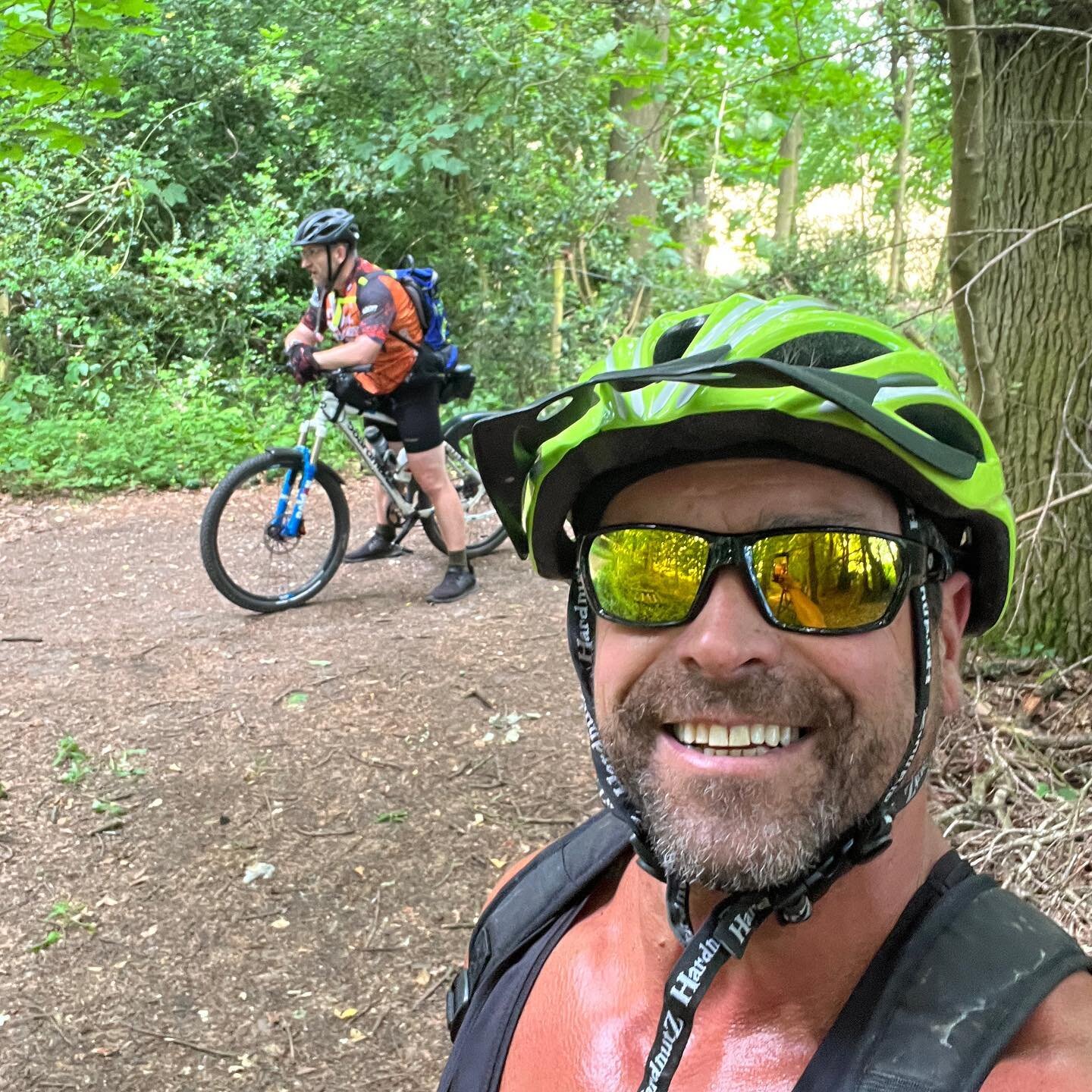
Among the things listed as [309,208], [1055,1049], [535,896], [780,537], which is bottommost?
[535,896]

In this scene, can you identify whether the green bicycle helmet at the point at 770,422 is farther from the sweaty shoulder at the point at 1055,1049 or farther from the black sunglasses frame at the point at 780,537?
the sweaty shoulder at the point at 1055,1049

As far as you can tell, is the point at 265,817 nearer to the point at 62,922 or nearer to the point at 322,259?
the point at 62,922

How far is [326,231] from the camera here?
5.21 meters

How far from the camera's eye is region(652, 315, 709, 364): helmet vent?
145 cm

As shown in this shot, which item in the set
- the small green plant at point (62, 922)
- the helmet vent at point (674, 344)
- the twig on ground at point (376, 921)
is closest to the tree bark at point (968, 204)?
the helmet vent at point (674, 344)

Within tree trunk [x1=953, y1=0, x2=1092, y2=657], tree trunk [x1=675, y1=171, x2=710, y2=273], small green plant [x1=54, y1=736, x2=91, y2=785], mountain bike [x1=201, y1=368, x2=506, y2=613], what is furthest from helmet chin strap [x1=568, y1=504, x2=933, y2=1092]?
tree trunk [x1=675, y1=171, x2=710, y2=273]

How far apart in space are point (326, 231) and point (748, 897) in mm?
4806

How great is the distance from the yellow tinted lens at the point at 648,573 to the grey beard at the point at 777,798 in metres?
0.11

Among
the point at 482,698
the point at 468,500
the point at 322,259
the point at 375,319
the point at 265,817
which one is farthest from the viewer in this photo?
the point at 468,500

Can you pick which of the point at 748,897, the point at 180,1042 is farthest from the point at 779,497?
the point at 180,1042

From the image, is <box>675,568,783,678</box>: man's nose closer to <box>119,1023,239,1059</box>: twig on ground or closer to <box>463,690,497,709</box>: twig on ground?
<box>119,1023,239,1059</box>: twig on ground

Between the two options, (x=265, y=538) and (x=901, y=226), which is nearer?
(x=265, y=538)

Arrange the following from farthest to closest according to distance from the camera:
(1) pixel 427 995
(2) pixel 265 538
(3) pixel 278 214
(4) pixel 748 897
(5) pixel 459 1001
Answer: (3) pixel 278 214 → (2) pixel 265 538 → (1) pixel 427 995 → (5) pixel 459 1001 → (4) pixel 748 897

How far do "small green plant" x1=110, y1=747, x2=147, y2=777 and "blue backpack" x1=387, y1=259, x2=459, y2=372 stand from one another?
8.30ft
